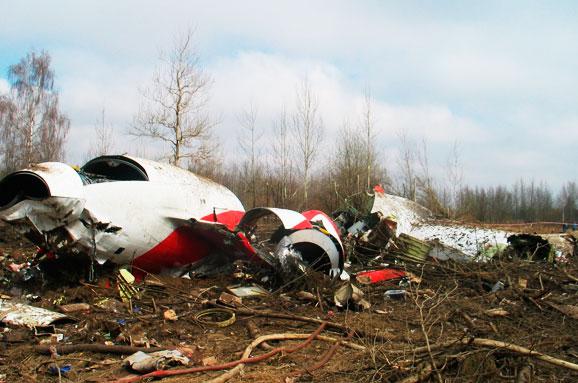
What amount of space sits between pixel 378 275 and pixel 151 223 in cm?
452

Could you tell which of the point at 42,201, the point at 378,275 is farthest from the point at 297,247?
the point at 42,201

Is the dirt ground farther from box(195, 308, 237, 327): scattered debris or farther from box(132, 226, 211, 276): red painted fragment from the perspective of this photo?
box(132, 226, 211, 276): red painted fragment

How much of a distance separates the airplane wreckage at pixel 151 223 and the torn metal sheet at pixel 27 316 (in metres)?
1.00

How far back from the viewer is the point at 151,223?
23.4 feet

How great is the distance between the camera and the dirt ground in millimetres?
3617

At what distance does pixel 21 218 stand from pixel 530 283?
822 centimetres

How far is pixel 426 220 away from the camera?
1401 centimetres

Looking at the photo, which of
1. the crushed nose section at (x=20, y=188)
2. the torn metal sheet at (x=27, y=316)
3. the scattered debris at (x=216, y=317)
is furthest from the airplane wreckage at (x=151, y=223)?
the scattered debris at (x=216, y=317)

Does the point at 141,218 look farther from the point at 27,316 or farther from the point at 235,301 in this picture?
the point at 27,316

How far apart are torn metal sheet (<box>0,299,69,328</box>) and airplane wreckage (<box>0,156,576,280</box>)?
1003mm

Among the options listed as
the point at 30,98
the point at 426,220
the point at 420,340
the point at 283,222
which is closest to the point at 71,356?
the point at 420,340

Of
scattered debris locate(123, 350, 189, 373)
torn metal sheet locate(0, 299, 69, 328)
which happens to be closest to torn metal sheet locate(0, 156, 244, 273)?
torn metal sheet locate(0, 299, 69, 328)

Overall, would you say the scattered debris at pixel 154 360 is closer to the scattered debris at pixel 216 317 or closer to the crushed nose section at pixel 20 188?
the scattered debris at pixel 216 317

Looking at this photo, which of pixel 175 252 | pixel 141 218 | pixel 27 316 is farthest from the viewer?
pixel 175 252
